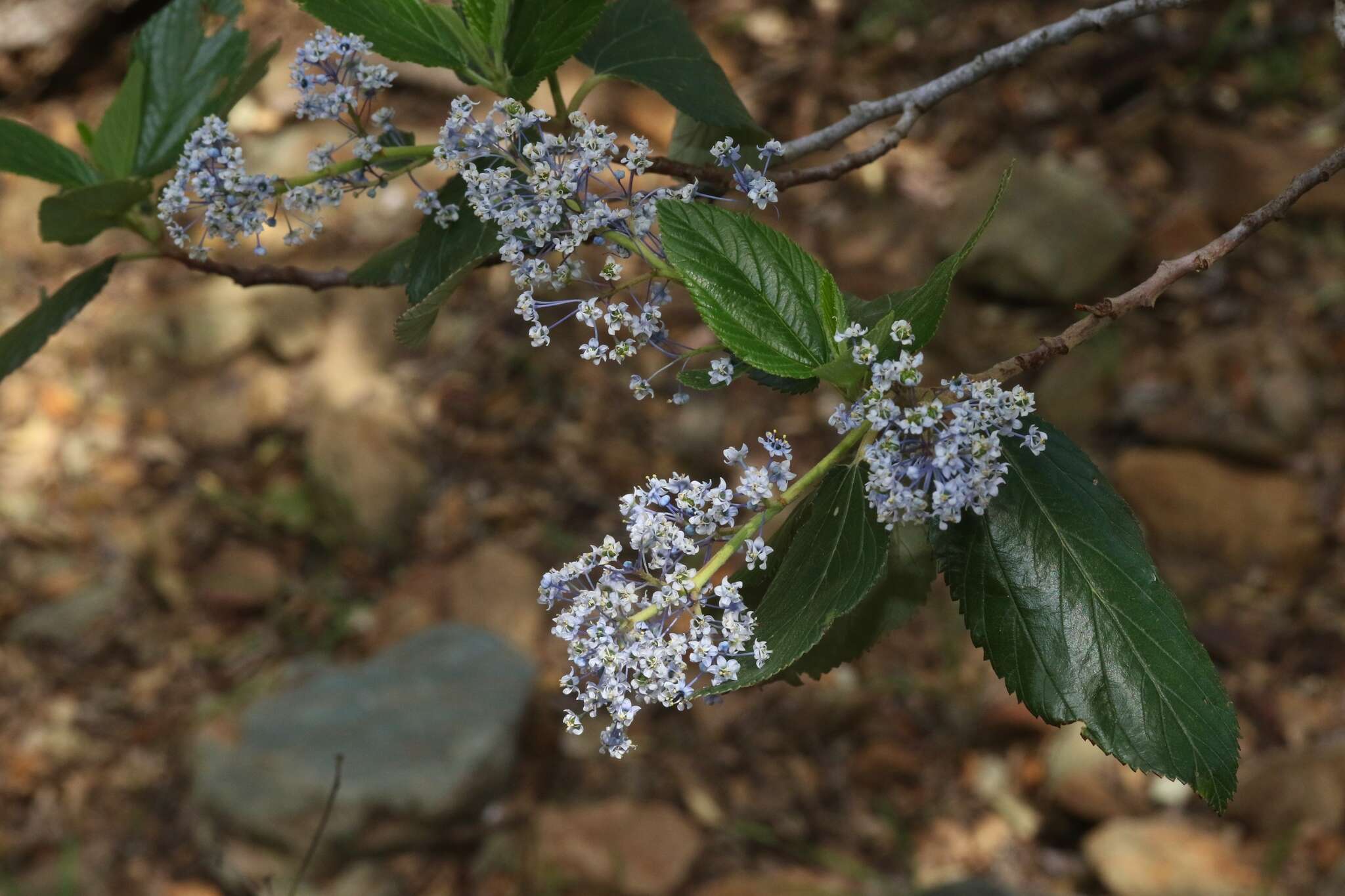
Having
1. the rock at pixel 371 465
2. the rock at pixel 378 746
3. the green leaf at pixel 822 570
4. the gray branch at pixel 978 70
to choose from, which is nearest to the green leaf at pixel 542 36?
the gray branch at pixel 978 70

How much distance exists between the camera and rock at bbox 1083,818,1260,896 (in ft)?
12.5

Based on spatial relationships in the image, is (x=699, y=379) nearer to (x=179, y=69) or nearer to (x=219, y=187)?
(x=219, y=187)

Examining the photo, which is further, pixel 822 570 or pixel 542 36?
pixel 542 36

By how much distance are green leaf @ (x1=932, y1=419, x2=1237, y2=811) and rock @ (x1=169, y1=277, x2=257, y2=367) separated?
5.27m

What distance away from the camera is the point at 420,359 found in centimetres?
580

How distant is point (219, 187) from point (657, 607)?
0.79 metres

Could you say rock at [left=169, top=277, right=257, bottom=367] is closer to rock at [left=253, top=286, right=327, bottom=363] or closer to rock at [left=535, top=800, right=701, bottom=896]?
rock at [left=253, top=286, right=327, bottom=363]

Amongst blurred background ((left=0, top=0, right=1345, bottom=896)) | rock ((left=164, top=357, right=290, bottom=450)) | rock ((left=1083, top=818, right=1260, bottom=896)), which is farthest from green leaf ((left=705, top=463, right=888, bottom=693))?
rock ((left=164, top=357, right=290, bottom=450))

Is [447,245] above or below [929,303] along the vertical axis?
above

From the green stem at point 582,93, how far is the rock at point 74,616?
4493 mm

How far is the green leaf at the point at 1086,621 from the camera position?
121cm

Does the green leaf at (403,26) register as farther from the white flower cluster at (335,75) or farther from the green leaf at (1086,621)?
the green leaf at (1086,621)

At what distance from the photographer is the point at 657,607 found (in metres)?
1.12

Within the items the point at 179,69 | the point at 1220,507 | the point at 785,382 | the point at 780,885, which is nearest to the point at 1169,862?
the point at 780,885
